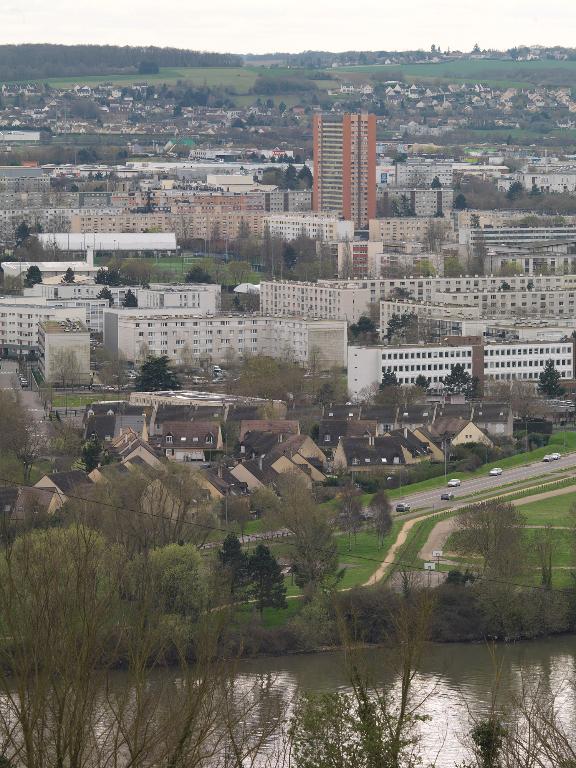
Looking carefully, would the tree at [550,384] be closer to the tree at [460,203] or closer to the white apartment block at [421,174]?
the tree at [460,203]

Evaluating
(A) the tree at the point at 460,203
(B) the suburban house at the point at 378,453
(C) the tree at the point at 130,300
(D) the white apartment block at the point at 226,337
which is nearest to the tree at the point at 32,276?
(C) the tree at the point at 130,300

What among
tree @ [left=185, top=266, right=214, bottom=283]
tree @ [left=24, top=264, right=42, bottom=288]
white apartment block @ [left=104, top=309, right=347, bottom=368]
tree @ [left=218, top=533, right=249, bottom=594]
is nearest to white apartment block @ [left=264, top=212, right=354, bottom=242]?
tree @ [left=185, top=266, right=214, bottom=283]

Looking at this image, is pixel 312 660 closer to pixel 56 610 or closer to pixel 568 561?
pixel 568 561

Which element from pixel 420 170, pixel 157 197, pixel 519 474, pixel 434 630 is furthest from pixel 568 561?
pixel 420 170

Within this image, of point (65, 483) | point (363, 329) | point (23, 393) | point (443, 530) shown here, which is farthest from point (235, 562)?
point (363, 329)

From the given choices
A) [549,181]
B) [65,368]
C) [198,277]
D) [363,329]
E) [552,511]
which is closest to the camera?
[552,511]

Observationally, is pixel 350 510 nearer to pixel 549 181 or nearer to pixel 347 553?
pixel 347 553
